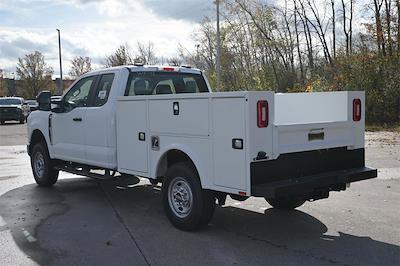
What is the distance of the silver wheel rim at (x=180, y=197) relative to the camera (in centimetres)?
613

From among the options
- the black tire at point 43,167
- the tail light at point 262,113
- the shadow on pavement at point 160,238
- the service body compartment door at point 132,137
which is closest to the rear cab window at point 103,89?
the service body compartment door at point 132,137

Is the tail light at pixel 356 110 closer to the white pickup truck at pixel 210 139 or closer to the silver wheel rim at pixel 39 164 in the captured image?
the white pickup truck at pixel 210 139

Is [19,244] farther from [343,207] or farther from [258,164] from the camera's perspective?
[343,207]

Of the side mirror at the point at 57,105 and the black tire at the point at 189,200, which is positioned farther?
the side mirror at the point at 57,105

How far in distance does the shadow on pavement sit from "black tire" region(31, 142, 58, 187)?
1.24m

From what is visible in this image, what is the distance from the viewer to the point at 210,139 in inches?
223

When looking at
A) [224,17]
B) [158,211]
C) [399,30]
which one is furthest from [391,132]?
[224,17]

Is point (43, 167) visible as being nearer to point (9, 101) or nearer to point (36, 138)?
point (36, 138)

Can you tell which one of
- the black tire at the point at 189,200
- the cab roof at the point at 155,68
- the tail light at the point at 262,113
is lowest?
the black tire at the point at 189,200

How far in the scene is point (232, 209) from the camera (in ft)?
24.3

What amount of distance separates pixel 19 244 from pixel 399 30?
2122cm

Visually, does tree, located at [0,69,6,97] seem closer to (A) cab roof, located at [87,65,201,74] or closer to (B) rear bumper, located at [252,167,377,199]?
(A) cab roof, located at [87,65,201,74]

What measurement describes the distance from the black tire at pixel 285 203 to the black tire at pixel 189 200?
4.60 ft

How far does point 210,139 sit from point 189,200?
0.90 m
